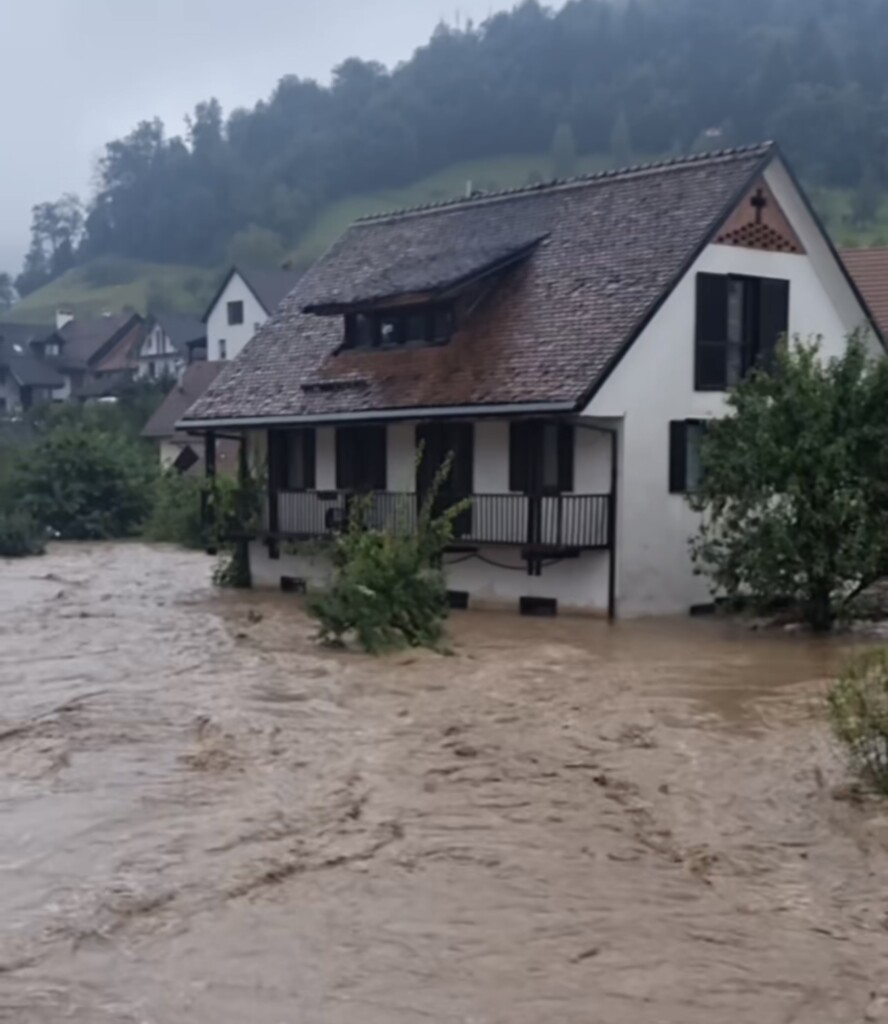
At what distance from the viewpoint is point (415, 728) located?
15.3m

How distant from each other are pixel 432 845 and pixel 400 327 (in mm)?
17858

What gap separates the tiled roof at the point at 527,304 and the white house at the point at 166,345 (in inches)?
2398

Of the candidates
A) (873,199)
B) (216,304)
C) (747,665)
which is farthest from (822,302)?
(873,199)

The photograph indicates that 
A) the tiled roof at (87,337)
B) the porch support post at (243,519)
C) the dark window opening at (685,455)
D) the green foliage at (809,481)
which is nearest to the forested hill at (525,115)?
the tiled roof at (87,337)

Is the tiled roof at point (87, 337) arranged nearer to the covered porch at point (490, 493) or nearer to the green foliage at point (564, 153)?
the green foliage at point (564, 153)

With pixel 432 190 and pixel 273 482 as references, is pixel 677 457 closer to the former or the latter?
pixel 273 482

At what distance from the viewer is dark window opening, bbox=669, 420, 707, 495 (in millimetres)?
24312

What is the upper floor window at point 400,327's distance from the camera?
27.2 m

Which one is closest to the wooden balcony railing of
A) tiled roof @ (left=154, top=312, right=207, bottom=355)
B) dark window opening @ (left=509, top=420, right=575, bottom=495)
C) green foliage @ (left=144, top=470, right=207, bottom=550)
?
dark window opening @ (left=509, top=420, right=575, bottom=495)

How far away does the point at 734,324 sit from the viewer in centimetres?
2538

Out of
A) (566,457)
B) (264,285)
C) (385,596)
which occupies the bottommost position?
(385,596)

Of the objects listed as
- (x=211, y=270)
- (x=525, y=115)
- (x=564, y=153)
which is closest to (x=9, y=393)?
(x=211, y=270)

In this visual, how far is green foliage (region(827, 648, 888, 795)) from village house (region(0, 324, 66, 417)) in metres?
91.0

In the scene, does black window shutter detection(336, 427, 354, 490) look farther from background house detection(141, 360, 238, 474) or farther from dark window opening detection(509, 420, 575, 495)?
background house detection(141, 360, 238, 474)
